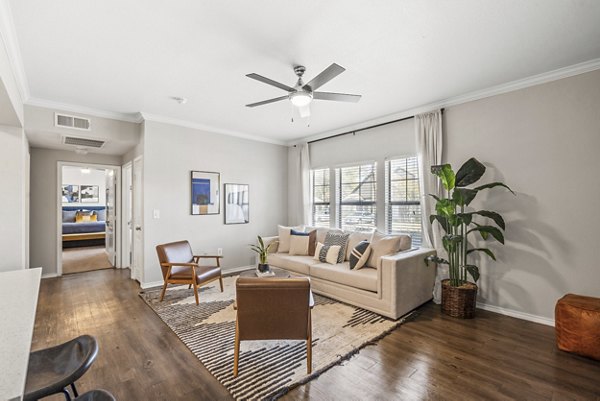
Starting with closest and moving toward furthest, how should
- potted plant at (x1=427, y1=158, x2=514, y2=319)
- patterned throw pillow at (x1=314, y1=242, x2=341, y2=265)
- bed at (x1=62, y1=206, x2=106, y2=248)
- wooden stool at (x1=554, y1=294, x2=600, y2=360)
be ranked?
wooden stool at (x1=554, y1=294, x2=600, y2=360), potted plant at (x1=427, y1=158, x2=514, y2=319), patterned throw pillow at (x1=314, y1=242, x2=341, y2=265), bed at (x1=62, y1=206, x2=106, y2=248)

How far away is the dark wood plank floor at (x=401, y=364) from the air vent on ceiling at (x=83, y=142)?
258cm

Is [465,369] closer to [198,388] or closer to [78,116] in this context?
[198,388]

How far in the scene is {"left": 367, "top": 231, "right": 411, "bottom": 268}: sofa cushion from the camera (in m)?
3.84

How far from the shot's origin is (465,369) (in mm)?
2316

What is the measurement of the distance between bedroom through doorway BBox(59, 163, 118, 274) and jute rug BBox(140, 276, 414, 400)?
3.16m

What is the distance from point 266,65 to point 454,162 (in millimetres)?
2829

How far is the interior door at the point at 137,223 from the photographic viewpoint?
14.8 ft

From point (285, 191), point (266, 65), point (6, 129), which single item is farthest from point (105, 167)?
point (266, 65)

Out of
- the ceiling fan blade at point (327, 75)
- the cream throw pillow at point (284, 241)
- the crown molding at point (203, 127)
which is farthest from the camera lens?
the cream throw pillow at point (284, 241)

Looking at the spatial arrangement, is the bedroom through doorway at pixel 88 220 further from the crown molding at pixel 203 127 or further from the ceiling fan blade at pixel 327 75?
the ceiling fan blade at pixel 327 75

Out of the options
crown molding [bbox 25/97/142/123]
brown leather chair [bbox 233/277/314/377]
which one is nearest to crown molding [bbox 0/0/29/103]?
crown molding [bbox 25/97/142/123]

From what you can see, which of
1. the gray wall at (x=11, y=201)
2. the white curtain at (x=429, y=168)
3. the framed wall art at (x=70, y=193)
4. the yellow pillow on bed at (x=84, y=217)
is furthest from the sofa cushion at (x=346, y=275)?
the framed wall art at (x=70, y=193)

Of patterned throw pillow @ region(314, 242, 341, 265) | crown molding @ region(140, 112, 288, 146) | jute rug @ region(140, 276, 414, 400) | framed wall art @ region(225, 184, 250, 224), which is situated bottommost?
jute rug @ region(140, 276, 414, 400)

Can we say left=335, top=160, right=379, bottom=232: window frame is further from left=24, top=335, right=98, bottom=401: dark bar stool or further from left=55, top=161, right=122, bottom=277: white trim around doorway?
left=55, top=161, right=122, bottom=277: white trim around doorway
